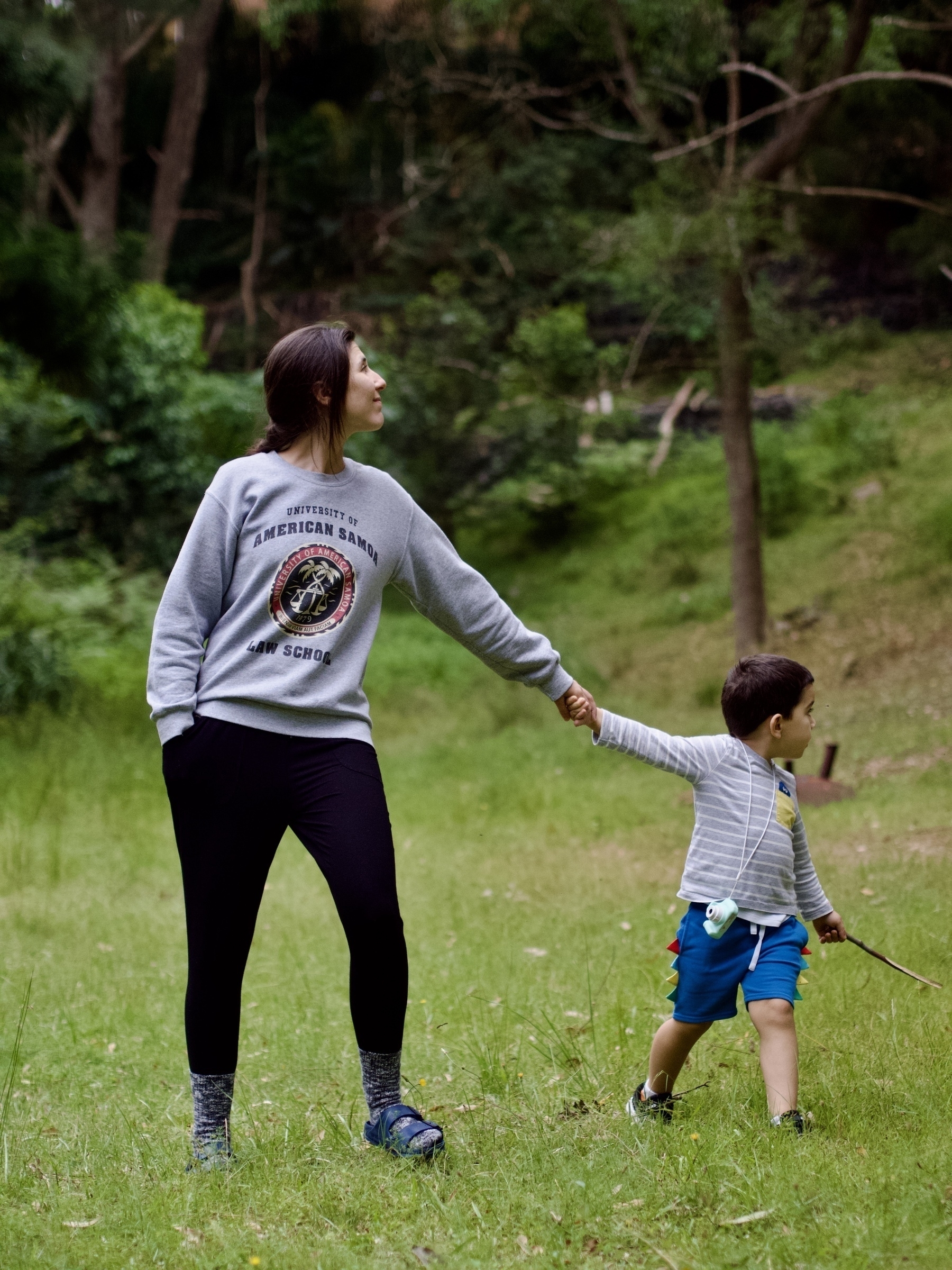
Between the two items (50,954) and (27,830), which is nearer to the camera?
(50,954)

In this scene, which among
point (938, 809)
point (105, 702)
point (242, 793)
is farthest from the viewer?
point (105, 702)

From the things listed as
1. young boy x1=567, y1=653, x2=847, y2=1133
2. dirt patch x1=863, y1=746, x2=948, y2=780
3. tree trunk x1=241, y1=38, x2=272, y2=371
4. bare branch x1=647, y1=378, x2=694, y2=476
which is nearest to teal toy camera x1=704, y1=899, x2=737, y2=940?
young boy x1=567, y1=653, x2=847, y2=1133

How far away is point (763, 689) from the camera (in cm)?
293

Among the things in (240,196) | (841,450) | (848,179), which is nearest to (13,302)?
(841,450)

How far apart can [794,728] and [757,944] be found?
506mm

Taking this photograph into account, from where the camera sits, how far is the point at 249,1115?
3.04 m

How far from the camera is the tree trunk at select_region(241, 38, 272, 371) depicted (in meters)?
24.8

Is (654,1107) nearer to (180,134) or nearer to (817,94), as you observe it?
(817,94)

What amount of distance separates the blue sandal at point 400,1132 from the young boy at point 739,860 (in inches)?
20.9

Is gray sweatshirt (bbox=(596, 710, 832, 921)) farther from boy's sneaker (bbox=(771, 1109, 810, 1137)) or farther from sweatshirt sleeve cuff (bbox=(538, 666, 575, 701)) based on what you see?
boy's sneaker (bbox=(771, 1109, 810, 1137))

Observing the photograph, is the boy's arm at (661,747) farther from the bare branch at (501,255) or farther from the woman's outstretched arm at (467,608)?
the bare branch at (501,255)

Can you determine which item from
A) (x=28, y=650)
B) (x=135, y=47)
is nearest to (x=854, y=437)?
(x=28, y=650)

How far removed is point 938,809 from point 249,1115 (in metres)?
5.07

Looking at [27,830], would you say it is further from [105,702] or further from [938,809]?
[938,809]
